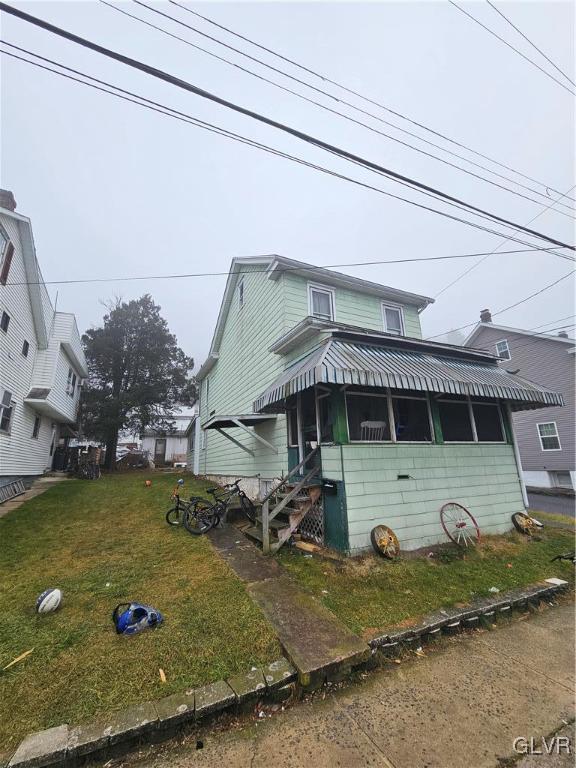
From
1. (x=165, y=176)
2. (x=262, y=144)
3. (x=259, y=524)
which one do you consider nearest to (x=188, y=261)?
(x=165, y=176)

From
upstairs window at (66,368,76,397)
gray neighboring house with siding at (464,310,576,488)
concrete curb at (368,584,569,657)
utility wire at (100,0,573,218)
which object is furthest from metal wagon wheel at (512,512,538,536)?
upstairs window at (66,368,76,397)

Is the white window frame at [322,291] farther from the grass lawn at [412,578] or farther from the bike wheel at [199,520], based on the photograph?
the grass lawn at [412,578]

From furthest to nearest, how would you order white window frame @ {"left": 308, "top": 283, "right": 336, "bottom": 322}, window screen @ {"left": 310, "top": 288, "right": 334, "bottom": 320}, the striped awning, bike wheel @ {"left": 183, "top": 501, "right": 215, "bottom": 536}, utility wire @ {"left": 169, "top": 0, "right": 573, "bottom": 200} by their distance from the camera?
window screen @ {"left": 310, "top": 288, "right": 334, "bottom": 320}, white window frame @ {"left": 308, "top": 283, "right": 336, "bottom": 322}, bike wheel @ {"left": 183, "top": 501, "right": 215, "bottom": 536}, the striped awning, utility wire @ {"left": 169, "top": 0, "right": 573, "bottom": 200}

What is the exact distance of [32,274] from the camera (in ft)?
42.2

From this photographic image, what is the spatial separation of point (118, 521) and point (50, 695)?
6.26m

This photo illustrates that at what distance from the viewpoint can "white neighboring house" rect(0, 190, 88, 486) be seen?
11.5 meters

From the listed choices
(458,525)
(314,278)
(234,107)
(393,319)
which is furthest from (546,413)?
(234,107)

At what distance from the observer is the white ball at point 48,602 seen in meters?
3.91

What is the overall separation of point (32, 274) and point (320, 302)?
1168 centimetres

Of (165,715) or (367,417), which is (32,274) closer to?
(367,417)

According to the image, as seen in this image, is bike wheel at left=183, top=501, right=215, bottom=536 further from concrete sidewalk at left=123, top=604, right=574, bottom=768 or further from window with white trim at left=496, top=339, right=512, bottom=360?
window with white trim at left=496, top=339, right=512, bottom=360

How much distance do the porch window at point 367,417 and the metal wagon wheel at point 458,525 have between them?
2034 millimetres

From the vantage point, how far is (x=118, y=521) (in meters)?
8.33

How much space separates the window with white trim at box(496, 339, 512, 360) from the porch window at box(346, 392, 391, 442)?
1863 centimetres
